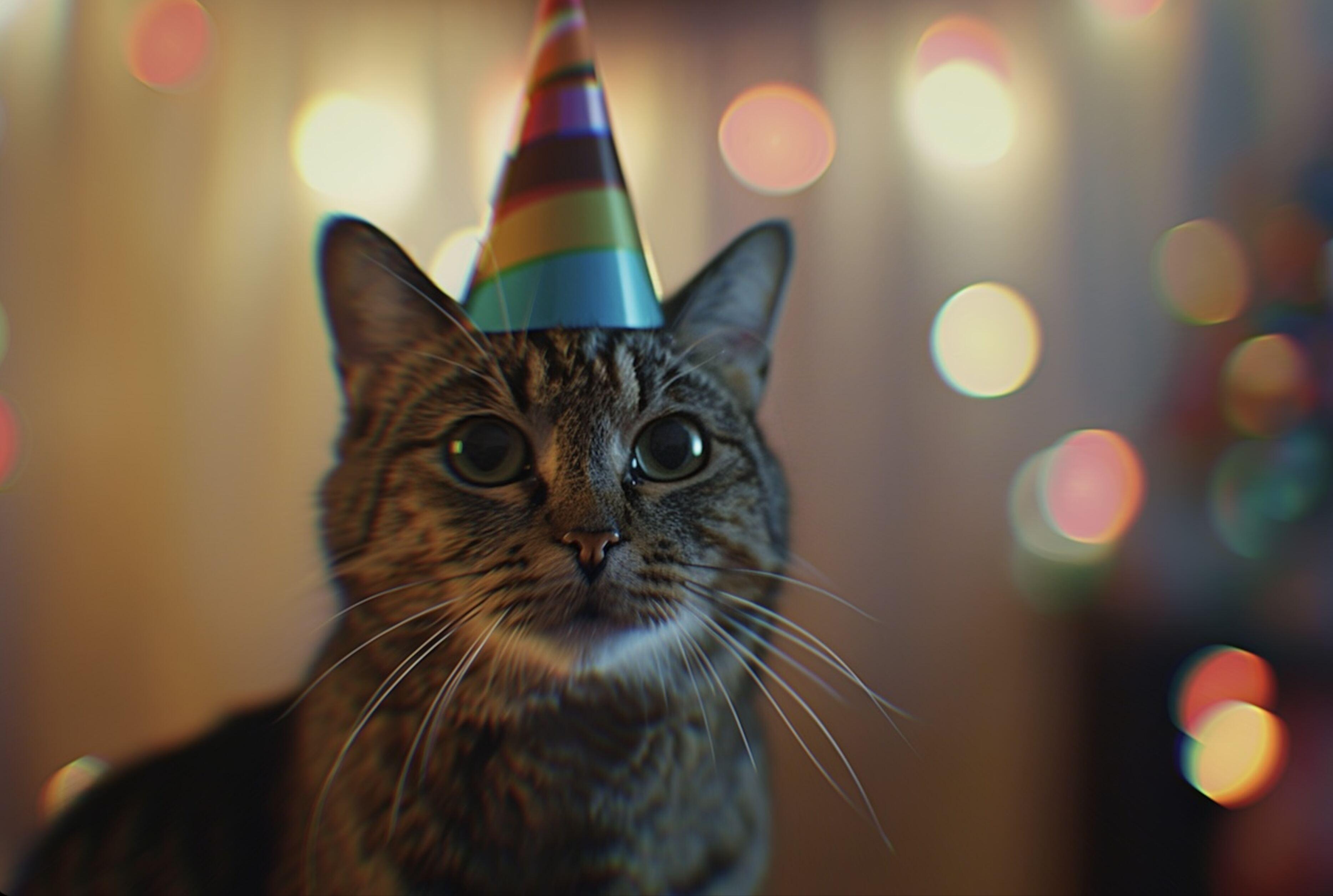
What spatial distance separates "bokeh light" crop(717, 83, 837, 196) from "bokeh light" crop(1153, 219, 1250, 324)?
33 centimetres

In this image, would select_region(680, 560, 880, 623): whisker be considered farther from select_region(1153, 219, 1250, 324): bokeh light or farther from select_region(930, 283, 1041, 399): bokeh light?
select_region(1153, 219, 1250, 324): bokeh light

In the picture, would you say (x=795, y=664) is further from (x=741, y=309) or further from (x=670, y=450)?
(x=741, y=309)

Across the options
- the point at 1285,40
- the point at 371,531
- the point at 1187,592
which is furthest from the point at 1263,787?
the point at 371,531

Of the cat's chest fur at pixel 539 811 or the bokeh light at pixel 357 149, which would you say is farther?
the bokeh light at pixel 357 149

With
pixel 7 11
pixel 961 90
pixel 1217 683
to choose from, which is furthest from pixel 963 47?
pixel 7 11

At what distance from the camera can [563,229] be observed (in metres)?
0.68

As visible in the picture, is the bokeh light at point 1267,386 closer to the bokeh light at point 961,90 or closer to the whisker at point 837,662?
the bokeh light at point 961,90

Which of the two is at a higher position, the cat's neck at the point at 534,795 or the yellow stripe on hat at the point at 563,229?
the yellow stripe on hat at the point at 563,229

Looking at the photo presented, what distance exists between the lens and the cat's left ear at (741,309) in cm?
73

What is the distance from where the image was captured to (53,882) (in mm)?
725

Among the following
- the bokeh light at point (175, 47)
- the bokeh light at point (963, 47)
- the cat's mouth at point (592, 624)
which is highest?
the bokeh light at point (175, 47)

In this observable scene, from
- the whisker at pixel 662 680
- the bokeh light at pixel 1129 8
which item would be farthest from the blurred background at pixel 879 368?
the whisker at pixel 662 680

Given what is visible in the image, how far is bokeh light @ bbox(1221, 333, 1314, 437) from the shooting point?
0.75 meters

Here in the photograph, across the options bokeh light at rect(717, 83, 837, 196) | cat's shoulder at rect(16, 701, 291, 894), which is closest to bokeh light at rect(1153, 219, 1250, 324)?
bokeh light at rect(717, 83, 837, 196)
